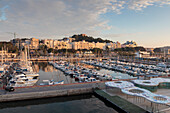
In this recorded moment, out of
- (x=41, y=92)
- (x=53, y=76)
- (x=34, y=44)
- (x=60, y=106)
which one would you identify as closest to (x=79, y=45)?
(x=34, y=44)

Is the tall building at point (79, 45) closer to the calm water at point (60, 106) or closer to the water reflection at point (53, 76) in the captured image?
the water reflection at point (53, 76)

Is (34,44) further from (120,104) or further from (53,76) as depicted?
(120,104)

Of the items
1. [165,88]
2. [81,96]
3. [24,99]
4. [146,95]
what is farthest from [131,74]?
[24,99]

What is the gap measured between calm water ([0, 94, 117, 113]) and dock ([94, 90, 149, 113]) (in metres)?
0.66

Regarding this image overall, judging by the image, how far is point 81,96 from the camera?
64.4ft

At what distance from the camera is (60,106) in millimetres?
16922

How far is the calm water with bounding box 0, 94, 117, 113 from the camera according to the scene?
1568 cm

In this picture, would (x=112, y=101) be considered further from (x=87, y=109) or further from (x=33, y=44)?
(x=33, y=44)

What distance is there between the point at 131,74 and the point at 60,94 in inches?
1027

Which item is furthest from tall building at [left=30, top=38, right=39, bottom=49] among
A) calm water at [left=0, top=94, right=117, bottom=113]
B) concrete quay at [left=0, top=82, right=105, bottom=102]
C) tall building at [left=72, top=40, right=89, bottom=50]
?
calm water at [left=0, top=94, right=117, bottom=113]

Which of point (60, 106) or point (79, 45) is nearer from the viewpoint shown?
point (60, 106)

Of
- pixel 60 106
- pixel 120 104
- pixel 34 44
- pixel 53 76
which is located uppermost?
pixel 34 44

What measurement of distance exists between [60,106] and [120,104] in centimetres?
685

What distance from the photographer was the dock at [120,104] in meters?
13.5
